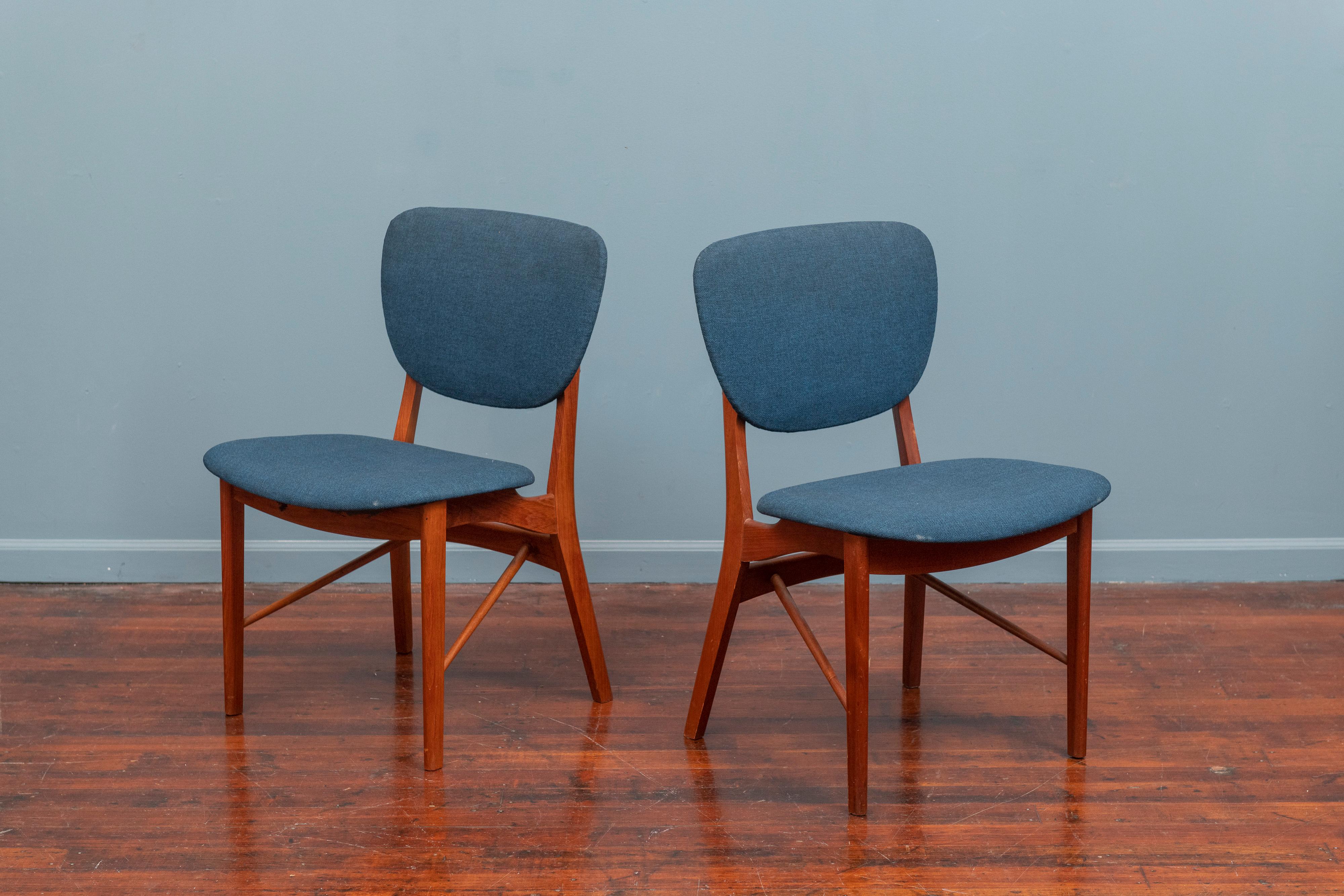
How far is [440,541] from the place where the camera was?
189cm

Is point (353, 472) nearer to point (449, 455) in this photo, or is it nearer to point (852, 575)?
point (449, 455)

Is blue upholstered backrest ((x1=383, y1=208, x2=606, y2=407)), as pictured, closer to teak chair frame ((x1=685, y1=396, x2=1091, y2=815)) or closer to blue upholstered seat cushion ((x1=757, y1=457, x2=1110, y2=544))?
teak chair frame ((x1=685, y1=396, x2=1091, y2=815))

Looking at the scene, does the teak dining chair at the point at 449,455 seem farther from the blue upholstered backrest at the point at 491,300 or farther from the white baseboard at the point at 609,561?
the white baseboard at the point at 609,561

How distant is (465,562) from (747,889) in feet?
4.82

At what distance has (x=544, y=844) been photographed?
66.9 inches

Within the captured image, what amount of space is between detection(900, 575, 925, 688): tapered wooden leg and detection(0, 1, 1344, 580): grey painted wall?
67 centimetres

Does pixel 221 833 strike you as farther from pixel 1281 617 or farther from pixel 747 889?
pixel 1281 617

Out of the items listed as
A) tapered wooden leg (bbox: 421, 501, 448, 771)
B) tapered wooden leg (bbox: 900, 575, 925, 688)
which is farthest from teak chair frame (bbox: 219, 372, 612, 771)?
tapered wooden leg (bbox: 900, 575, 925, 688)

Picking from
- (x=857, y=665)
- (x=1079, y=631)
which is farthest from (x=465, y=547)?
(x=1079, y=631)

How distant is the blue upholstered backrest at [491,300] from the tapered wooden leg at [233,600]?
0.44 m

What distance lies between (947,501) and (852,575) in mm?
187

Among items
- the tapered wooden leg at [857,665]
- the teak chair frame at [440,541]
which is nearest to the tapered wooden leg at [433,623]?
the teak chair frame at [440,541]

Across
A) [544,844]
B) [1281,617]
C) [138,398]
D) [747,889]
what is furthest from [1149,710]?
[138,398]

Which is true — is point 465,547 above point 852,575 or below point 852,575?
below
